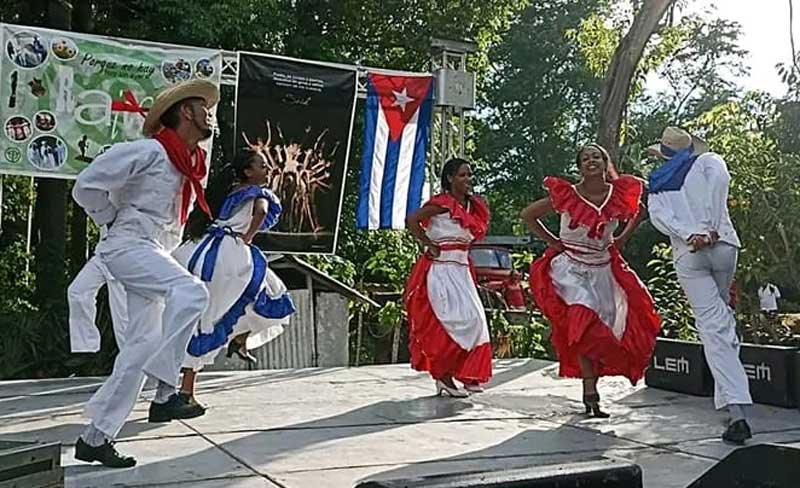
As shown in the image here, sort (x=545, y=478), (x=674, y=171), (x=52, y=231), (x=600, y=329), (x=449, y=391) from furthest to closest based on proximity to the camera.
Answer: (x=52, y=231), (x=449, y=391), (x=600, y=329), (x=674, y=171), (x=545, y=478)

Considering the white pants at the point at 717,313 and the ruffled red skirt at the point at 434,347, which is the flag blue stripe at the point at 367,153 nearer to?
the ruffled red skirt at the point at 434,347

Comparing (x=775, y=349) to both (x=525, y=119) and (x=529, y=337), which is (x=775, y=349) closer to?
(x=529, y=337)

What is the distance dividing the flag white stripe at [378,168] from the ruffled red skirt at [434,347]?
2.79m

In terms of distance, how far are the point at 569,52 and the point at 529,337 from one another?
81.9 feet

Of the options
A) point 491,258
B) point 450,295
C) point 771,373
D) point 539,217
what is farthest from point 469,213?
point 491,258

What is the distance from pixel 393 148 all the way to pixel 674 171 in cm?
454

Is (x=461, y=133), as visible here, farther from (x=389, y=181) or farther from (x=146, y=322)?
(x=146, y=322)

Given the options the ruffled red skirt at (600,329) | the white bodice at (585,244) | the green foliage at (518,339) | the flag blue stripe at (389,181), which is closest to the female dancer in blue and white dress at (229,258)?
the ruffled red skirt at (600,329)

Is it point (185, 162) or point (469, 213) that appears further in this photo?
point (469, 213)

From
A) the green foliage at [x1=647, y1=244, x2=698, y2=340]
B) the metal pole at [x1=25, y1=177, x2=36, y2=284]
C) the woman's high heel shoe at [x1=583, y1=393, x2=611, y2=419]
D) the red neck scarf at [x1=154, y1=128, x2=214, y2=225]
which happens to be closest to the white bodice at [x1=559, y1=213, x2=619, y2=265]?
the woman's high heel shoe at [x1=583, y1=393, x2=611, y2=419]

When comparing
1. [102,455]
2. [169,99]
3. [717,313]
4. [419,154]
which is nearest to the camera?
[102,455]

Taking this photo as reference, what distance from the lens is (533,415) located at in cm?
554

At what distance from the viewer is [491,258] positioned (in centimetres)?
1914

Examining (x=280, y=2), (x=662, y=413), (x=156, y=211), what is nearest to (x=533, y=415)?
(x=662, y=413)
